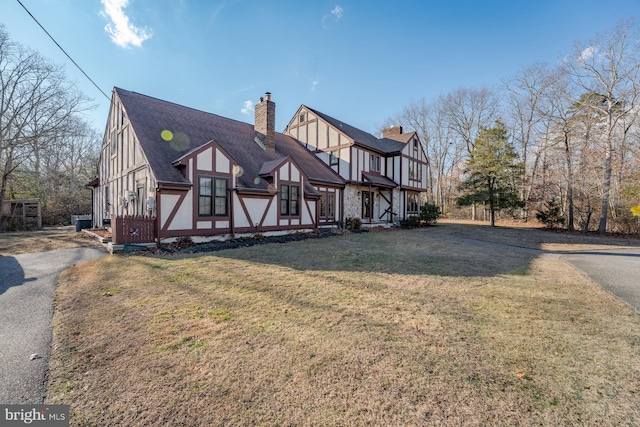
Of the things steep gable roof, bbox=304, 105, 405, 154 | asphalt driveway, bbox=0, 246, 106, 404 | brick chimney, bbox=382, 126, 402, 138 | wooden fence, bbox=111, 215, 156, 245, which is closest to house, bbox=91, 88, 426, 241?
steep gable roof, bbox=304, 105, 405, 154

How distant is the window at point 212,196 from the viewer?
1095 cm

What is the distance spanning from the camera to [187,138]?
513 inches

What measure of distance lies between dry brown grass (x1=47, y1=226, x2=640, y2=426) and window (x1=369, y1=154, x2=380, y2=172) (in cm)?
1583

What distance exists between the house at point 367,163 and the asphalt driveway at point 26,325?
48.4ft

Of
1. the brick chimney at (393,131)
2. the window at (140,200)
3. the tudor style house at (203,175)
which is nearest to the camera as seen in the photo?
the tudor style house at (203,175)

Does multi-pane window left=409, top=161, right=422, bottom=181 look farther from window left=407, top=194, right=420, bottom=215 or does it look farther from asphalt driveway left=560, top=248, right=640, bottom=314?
asphalt driveway left=560, top=248, right=640, bottom=314

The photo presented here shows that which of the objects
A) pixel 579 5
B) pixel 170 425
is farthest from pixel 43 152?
pixel 579 5

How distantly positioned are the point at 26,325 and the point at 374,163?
794 inches

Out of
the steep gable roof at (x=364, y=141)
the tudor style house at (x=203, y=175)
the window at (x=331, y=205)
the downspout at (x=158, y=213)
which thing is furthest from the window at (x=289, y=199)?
the steep gable roof at (x=364, y=141)

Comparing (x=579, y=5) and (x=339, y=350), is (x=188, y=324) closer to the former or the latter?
(x=339, y=350)

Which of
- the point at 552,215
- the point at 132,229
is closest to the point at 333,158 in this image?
the point at 132,229

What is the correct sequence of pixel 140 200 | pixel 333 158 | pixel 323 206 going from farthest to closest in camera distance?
pixel 333 158 → pixel 323 206 → pixel 140 200

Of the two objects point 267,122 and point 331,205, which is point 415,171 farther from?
point 267,122

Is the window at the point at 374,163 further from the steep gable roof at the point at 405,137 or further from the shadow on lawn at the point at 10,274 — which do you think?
the shadow on lawn at the point at 10,274
